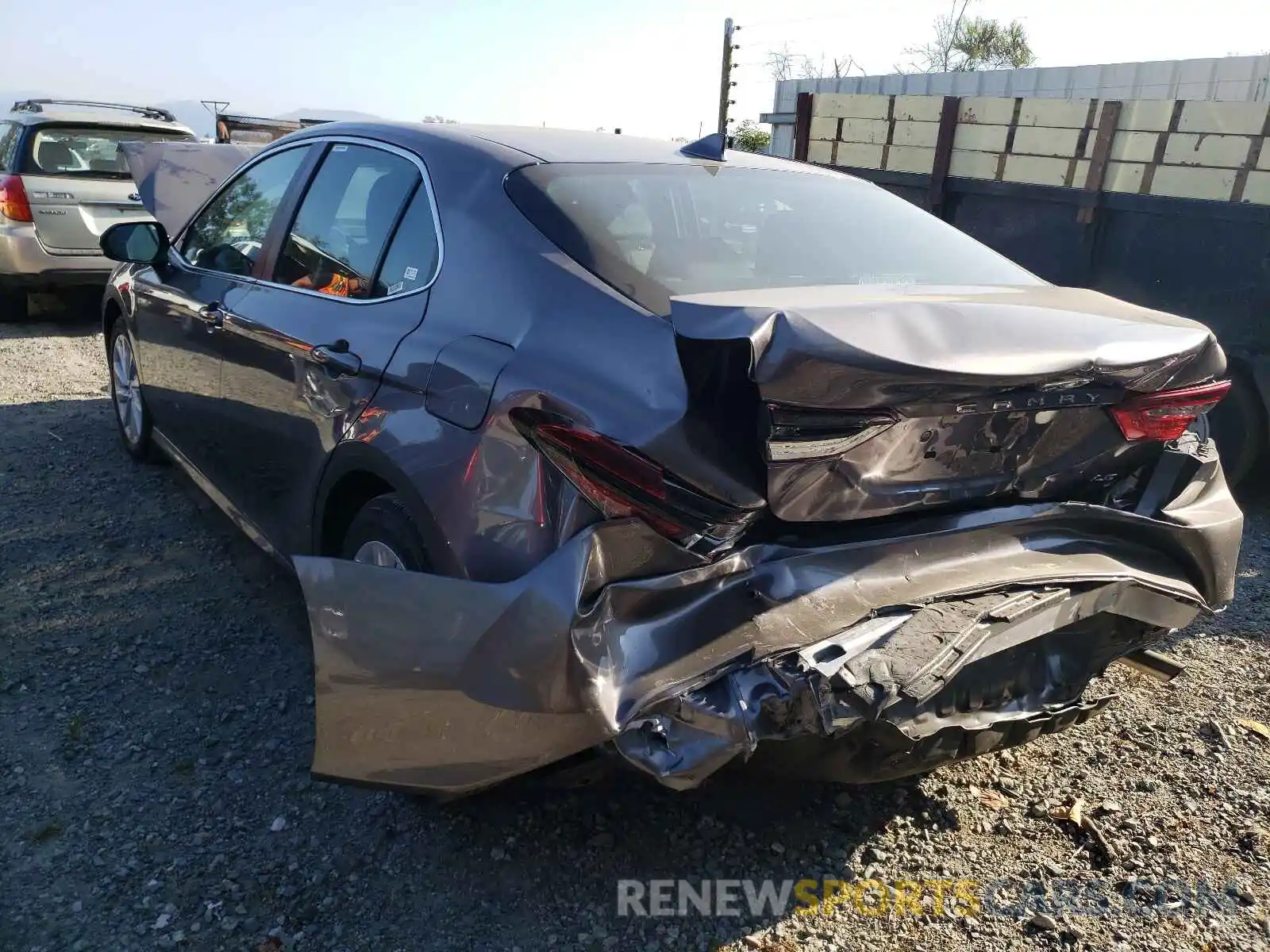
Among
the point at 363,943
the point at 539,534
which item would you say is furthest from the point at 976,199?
the point at 363,943

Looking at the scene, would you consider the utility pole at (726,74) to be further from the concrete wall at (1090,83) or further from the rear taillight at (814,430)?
the rear taillight at (814,430)

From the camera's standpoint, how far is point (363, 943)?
2.12 metres

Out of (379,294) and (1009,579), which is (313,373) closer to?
(379,294)

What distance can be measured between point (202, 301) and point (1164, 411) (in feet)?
10.4

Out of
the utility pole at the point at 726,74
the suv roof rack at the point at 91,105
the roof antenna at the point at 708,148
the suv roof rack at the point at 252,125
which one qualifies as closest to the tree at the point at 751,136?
the utility pole at the point at 726,74

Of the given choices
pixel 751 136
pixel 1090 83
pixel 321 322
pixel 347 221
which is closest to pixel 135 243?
pixel 347 221

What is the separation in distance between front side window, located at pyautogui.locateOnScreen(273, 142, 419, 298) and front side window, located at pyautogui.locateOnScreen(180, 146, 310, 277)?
10.2 inches

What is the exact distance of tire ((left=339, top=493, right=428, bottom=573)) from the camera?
229 centimetres

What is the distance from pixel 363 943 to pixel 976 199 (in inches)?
218

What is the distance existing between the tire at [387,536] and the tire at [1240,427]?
417 centimetres

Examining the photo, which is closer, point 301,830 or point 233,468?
point 301,830

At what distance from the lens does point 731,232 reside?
261cm

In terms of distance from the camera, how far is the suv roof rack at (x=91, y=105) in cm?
881

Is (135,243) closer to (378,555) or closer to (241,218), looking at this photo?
(241,218)
